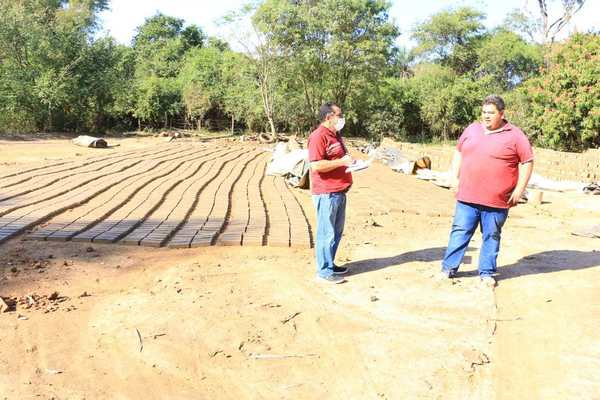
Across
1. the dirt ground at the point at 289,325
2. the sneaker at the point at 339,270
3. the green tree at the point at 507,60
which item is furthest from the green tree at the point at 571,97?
the sneaker at the point at 339,270

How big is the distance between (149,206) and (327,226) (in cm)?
283

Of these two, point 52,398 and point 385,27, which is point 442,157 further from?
point 52,398

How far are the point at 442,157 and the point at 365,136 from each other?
42.5 feet

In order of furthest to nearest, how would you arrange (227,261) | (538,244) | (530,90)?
(530,90)
(538,244)
(227,261)

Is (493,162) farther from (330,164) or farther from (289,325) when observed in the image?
(289,325)

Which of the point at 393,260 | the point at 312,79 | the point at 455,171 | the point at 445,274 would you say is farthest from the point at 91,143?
the point at 445,274

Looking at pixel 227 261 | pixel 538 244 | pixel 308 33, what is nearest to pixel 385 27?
pixel 308 33

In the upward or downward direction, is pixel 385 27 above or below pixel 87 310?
above

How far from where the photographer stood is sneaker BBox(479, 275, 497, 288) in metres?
3.73

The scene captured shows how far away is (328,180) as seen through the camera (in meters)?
3.65

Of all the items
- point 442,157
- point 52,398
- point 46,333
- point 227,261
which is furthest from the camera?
point 442,157

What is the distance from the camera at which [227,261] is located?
13.6 feet

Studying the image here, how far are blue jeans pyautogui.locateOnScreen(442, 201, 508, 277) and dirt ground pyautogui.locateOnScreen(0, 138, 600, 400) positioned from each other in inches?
6.5

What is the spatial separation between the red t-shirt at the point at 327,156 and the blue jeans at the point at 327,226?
60mm
